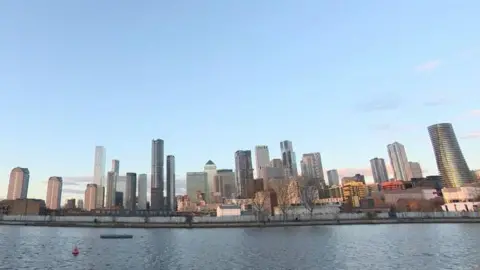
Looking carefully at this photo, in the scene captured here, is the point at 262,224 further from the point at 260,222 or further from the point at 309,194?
the point at 309,194

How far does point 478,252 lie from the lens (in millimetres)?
43656

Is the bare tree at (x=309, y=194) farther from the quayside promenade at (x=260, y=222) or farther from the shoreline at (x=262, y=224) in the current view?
the shoreline at (x=262, y=224)

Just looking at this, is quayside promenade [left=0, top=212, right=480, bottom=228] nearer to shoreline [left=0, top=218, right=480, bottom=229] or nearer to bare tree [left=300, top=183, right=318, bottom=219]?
shoreline [left=0, top=218, right=480, bottom=229]

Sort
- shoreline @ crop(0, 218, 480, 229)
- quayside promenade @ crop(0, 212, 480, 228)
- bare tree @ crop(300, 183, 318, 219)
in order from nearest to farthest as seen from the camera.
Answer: shoreline @ crop(0, 218, 480, 229) → quayside promenade @ crop(0, 212, 480, 228) → bare tree @ crop(300, 183, 318, 219)

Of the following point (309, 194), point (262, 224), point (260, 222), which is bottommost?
point (262, 224)

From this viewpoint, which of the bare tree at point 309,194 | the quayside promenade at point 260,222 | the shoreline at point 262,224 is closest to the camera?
the shoreline at point 262,224

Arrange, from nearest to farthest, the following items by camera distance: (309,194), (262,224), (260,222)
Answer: (262,224) < (260,222) < (309,194)

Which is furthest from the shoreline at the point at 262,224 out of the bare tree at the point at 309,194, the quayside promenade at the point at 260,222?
the bare tree at the point at 309,194

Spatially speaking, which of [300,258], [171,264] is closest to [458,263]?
[300,258]

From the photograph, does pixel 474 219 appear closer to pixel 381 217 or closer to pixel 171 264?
pixel 381 217

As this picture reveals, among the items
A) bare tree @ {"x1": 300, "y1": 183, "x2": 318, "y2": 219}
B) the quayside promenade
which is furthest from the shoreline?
bare tree @ {"x1": 300, "y1": 183, "x2": 318, "y2": 219}

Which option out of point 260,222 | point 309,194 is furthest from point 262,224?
point 309,194

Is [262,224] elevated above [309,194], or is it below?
below

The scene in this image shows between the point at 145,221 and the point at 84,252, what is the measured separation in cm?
10862
